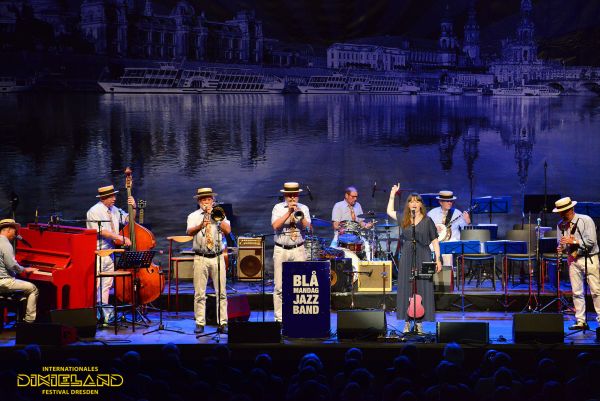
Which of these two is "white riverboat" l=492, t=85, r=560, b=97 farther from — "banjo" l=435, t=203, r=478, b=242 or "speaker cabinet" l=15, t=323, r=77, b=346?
"speaker cabinet" l=15, t=323, r=77, b=346

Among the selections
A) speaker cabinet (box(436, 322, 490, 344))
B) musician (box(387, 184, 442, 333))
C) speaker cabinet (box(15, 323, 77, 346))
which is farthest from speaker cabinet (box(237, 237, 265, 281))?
speaker cabinet (box(436, 322, 490, 344))

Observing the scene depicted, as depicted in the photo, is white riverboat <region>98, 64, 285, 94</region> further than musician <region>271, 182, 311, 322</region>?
Yes

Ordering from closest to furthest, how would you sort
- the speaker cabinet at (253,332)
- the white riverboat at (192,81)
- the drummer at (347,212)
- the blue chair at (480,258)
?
the speaker cabinet at (253,332) → the blue chair at (480,258) → the drummer at (347,212) → the white riverboat at (192,81)

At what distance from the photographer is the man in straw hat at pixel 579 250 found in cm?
892

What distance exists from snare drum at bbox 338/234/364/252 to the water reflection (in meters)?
2.70

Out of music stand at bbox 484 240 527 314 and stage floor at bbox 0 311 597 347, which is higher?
music stand at bbox 484 240 527 314

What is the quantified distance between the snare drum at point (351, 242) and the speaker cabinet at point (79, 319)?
3.01 meters

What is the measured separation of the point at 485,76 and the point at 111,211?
7196 millimetres

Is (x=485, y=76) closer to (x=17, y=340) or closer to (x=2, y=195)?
(x=2, y=195)

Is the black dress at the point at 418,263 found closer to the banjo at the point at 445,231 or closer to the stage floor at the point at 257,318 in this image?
the stage floor at the point at 257,318

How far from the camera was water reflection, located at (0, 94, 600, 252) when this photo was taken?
43.3ft

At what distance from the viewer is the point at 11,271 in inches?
356

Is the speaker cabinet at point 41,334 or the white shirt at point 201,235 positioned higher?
the white shirt at point 201,235

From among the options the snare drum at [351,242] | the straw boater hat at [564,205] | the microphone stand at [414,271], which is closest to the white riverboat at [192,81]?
the snare drum at [351,242]
